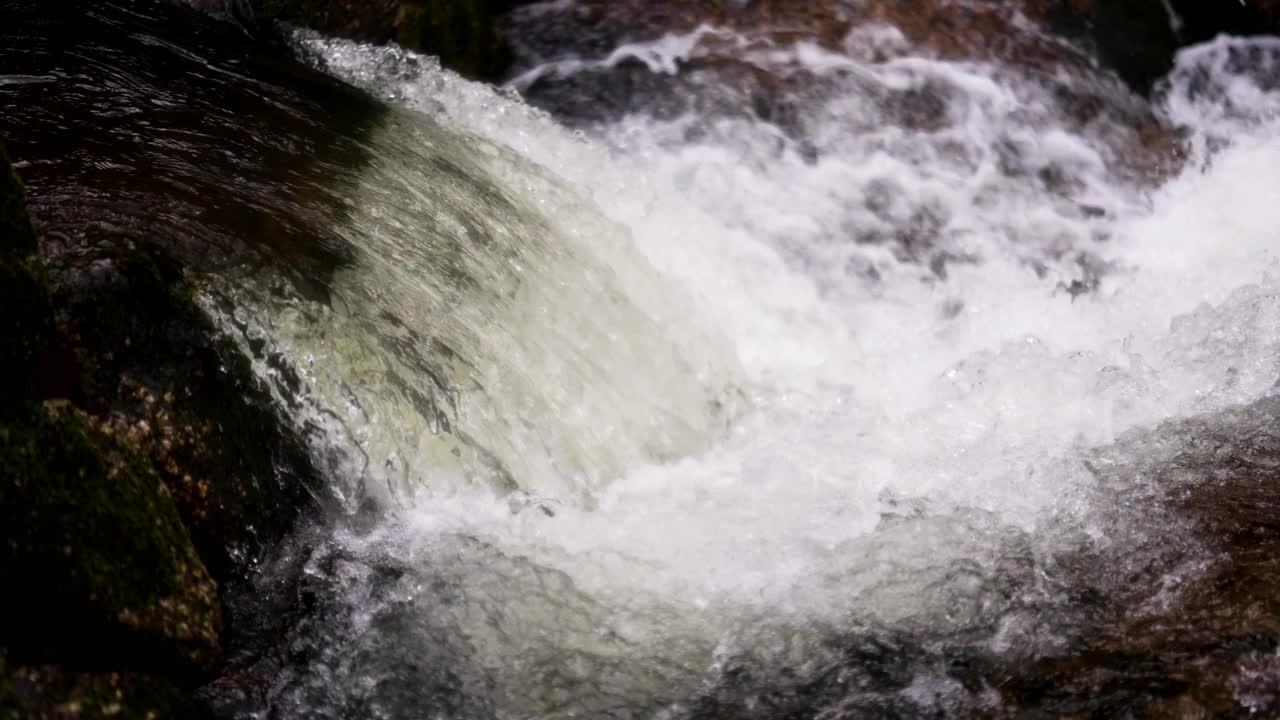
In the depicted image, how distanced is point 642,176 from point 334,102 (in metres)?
1.43

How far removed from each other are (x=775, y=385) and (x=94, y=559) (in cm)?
275

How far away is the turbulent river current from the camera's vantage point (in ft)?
9.37

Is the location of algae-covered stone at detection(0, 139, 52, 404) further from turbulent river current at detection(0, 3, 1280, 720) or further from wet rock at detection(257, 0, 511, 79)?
wet rock at detection(257, 0, 511, 79)

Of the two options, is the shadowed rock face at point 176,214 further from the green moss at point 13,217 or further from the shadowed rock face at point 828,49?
the shadowed rock face at point 828,49

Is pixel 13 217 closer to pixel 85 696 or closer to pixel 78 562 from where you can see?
pixel 78 562

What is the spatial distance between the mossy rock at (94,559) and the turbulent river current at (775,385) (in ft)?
0.88

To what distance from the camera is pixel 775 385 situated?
454cm

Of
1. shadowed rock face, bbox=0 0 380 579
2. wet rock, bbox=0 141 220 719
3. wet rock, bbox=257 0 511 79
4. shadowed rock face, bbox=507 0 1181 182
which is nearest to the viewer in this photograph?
wet rock, bbox=0 141 220 719

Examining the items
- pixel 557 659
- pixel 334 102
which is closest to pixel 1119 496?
pixel 557 659

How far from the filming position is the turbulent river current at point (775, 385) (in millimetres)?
2855

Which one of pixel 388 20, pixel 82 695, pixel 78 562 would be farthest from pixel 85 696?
pixel 388 20

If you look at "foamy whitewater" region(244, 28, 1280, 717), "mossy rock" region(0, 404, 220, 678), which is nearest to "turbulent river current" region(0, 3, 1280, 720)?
"foamy whitewater" region(244, 28, 1280, 717)

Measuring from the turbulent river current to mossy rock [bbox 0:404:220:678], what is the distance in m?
0.27

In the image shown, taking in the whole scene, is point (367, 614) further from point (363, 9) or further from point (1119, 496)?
point (363, 9)
